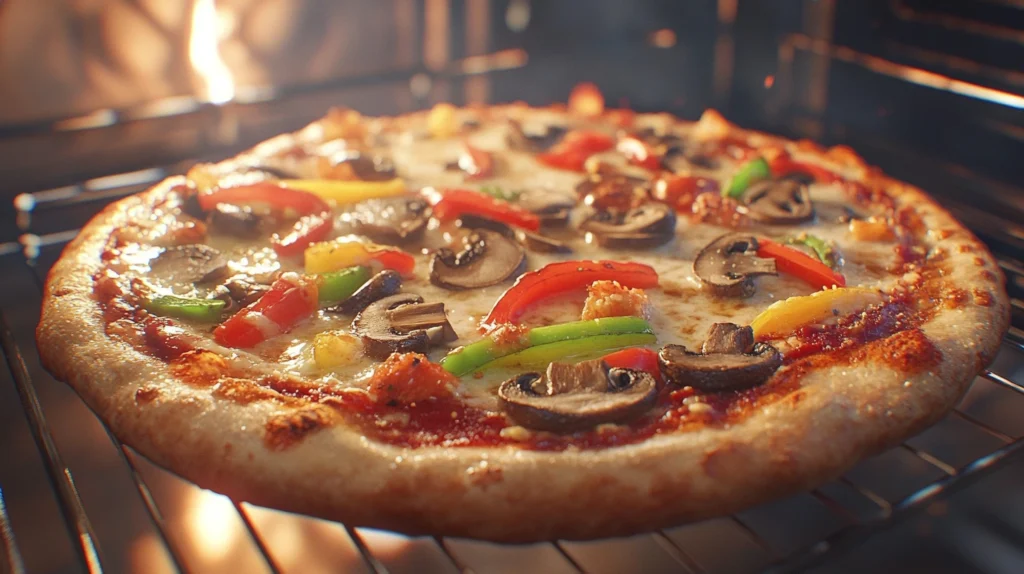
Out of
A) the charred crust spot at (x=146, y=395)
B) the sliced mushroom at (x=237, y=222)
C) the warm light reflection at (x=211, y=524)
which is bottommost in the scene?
the warm light reflection at (x=211, y=524)

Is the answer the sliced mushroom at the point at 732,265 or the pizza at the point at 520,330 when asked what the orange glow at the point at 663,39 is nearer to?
the pizza at the point at 520,330

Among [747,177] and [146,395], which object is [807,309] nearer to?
[747,177]

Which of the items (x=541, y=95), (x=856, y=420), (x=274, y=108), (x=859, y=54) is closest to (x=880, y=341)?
(x=856, y=420)

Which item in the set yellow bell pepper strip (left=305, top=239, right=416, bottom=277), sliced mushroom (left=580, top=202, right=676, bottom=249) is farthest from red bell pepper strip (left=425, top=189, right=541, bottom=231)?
yellow bell pepper strip (left=305, top=239, right=416, bottom=277)

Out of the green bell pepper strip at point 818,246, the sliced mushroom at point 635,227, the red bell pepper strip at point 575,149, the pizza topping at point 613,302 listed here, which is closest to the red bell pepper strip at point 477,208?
the sliced mushroom at point 635,227

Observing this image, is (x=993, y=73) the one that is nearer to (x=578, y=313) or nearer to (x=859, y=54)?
(x=859, y=54)

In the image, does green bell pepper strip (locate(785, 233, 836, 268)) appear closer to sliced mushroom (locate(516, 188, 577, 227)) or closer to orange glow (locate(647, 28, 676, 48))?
sliced mushroom (locate(516, 188, 577, 227))
